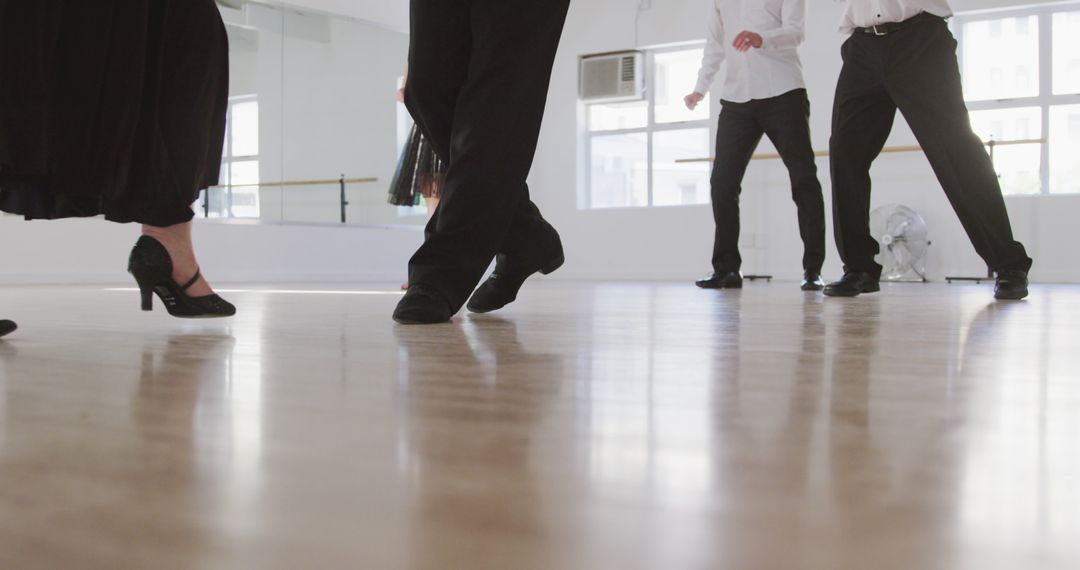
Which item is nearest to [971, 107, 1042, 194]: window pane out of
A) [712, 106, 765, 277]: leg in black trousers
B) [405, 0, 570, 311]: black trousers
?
[712, 106, 765, 277]: leg in black trousers

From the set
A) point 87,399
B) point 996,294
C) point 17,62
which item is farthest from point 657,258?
point 87,399

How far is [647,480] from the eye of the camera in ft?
1.03

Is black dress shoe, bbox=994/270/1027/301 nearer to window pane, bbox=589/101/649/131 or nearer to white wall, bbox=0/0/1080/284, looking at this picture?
white wall, bbox=0/0/1080/284

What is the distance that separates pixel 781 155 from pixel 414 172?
5.96 feet

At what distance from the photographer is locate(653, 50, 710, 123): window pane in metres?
7.41

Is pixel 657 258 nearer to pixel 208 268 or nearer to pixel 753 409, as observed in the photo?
pixel 208 268

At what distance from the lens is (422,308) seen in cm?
141

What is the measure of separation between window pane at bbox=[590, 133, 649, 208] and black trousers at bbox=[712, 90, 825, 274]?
3710mm

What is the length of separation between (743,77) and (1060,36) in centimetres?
360

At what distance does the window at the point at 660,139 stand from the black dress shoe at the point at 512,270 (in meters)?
5.70

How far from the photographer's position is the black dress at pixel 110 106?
122 centimetres

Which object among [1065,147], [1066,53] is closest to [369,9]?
[1066,53]

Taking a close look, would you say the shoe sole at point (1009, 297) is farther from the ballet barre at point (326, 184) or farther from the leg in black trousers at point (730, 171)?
the ballet barre at point (326, 184)

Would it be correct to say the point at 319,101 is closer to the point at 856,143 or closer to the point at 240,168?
the point at 240,168
